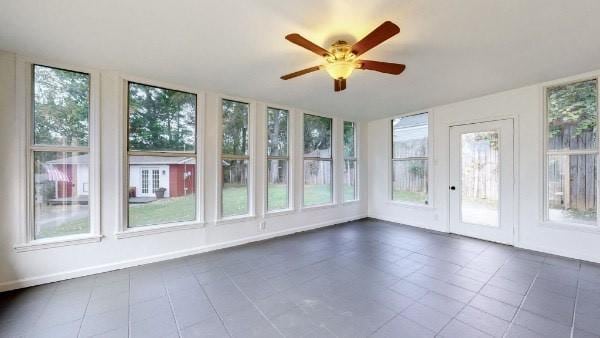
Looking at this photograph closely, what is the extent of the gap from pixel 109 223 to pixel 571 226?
595 cm

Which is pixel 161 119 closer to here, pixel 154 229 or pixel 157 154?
pixel 157 154

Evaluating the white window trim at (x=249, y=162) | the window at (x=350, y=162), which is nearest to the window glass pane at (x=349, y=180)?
the window at (x=350, y=162)

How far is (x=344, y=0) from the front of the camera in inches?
75.6

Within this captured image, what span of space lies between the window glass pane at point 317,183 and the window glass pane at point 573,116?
11.5 feet

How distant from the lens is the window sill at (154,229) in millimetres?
3176

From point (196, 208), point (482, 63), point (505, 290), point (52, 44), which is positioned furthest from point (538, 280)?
point (52, 44)

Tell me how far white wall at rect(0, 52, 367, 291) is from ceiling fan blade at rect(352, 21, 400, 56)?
2471mm

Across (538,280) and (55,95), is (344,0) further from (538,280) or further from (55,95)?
(538,280)

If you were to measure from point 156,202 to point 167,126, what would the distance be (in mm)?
1053

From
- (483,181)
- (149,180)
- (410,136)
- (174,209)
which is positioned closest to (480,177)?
(483,181)

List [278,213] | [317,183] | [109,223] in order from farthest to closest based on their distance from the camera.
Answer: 1. [317,183]
2. [278,213]
3. [109,223]

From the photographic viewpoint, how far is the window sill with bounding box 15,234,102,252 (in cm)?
267

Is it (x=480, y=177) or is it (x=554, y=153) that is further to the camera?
(x=480, y=177)

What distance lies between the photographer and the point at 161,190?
11.6 ft
